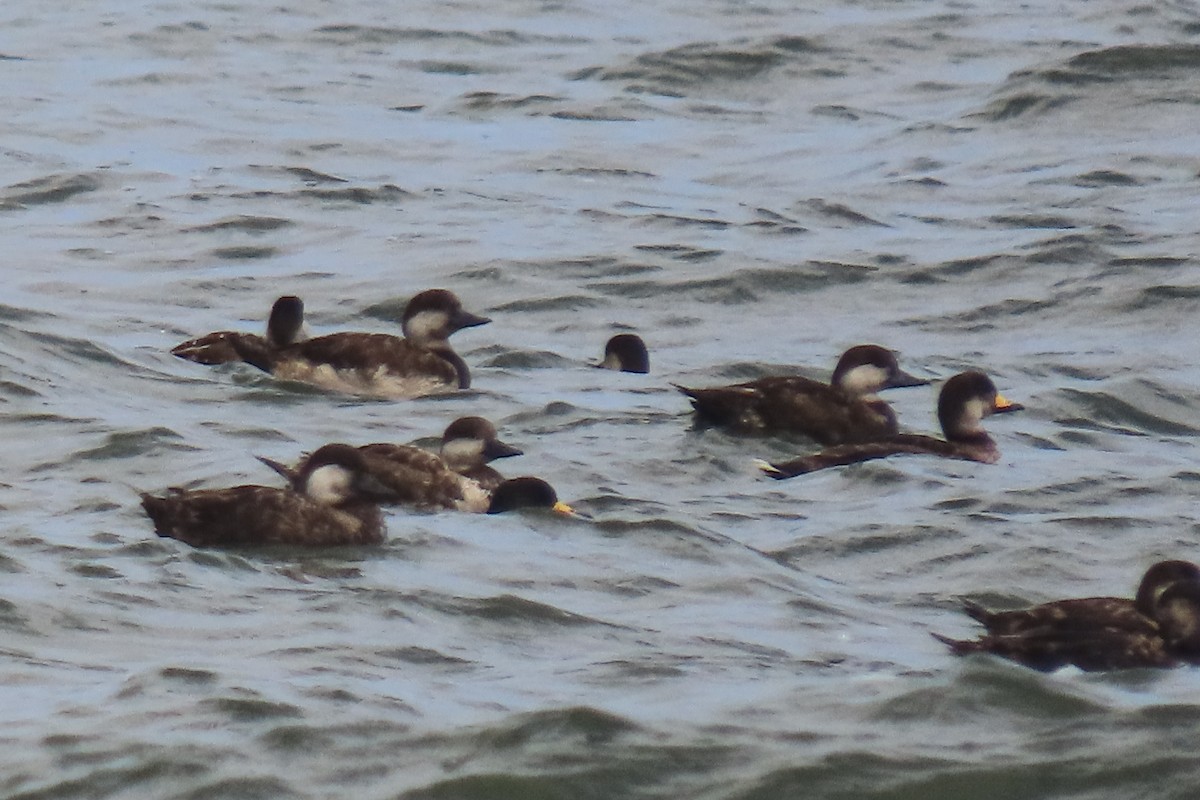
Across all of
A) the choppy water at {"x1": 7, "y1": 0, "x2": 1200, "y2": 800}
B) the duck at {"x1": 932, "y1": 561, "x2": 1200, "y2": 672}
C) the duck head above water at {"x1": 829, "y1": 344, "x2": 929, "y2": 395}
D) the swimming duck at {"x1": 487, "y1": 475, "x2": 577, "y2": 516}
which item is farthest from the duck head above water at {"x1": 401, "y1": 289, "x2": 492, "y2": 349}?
the duck at {"x1": 932, "y1": 561, "x2": 1200, "y2": 672}

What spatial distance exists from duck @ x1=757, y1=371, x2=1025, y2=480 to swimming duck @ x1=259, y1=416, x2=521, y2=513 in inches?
53.2

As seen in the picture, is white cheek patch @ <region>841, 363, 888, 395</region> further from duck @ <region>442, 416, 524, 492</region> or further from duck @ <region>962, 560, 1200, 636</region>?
duck @ <region>962, 560, 1200, 636</region>

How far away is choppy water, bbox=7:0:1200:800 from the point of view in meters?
7.83

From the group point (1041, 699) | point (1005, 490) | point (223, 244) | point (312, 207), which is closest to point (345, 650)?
point (1041, 699)

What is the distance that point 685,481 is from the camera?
Answer: 11.9 m

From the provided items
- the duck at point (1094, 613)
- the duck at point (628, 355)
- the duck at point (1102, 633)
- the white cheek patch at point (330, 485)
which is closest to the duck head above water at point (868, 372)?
the duck at point (628, 355)

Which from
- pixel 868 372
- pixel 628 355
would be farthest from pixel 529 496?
pixel 628 355

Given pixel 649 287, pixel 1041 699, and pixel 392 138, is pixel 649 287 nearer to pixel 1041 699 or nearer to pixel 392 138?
pixel 392 138

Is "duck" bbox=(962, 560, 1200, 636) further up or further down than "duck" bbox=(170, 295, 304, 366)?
further down

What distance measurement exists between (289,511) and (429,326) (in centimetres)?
419

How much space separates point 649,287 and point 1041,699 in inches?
354

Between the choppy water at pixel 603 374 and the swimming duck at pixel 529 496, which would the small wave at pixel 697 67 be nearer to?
the choppy water at pixel 603 374

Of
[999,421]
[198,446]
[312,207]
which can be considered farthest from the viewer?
[312,207]

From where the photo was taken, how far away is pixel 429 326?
1437 cm
